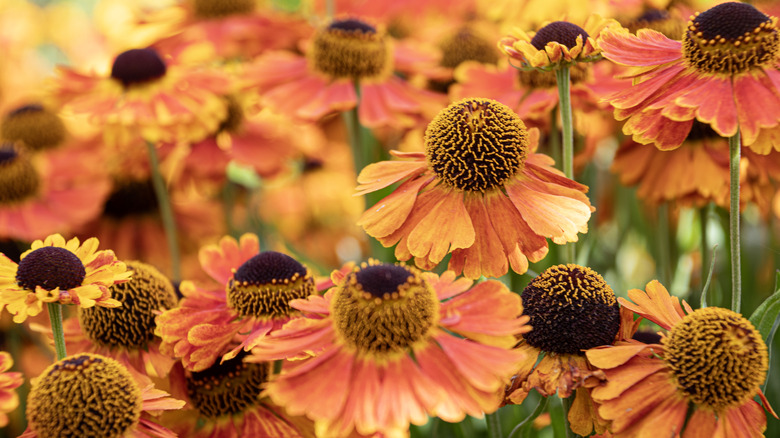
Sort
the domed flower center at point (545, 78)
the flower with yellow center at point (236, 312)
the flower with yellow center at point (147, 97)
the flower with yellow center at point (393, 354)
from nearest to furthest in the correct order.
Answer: the flower with yellow center at point (393, 354)
the flower with yellow center at point (236, 312)
the domed flower center at point (545, 78)
the flower with yellow center at point (147, 97)

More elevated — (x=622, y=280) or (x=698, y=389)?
(x=698, y=389)

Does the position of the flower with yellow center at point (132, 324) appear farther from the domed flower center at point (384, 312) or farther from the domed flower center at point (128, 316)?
the domed flower center at point (384, 312)

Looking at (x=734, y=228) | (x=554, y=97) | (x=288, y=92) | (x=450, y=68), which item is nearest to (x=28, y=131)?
(x=288, y=92)

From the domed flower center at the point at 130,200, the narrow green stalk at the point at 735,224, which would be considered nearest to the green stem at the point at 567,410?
the narrow green stalk at the point at 735,224

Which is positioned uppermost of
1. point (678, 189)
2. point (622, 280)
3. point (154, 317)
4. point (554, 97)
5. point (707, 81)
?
point (707, 81)

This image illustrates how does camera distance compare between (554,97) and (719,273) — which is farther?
(719,273)

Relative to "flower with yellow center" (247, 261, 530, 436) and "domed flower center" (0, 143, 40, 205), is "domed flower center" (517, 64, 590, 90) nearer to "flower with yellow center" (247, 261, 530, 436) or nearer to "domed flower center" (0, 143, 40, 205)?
"flower with yellow center" (247, 261, 530, 436)

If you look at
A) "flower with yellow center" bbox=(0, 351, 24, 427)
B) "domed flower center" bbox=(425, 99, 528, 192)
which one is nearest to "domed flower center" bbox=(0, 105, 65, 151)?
"flower with yellow center" bbox=(0, 351, 24, 427)

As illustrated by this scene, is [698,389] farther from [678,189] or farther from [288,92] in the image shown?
[288,92]
